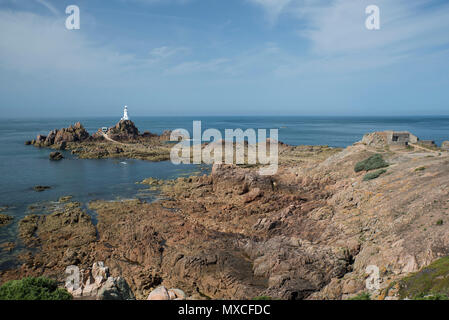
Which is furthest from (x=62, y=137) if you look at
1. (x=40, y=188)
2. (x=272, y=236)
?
(x=272, y=236)

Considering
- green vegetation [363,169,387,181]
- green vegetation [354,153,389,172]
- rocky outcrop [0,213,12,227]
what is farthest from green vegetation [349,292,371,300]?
rocky outcrop [0,213,12,227]

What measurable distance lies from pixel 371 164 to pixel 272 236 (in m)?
13.8

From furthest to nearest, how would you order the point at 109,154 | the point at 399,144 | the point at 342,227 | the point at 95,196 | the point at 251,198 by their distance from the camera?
the point at 109,154, the point at 399,144, the point at 95,196, the point at 251,198, the point at 342,227

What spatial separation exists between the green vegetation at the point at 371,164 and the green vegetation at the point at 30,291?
83.8ft

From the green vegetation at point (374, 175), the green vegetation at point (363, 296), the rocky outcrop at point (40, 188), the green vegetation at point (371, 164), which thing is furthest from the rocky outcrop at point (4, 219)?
the green vegetation at point (371, 164)

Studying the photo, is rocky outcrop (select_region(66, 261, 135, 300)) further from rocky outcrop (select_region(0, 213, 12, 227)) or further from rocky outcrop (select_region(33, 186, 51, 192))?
rocky outcrop (select_region(33, 186, 51, 192))

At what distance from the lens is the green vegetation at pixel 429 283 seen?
29.1 feet

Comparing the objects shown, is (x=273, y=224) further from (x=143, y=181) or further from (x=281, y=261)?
(x=143, y=181)

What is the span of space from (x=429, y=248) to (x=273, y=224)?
33.3ft

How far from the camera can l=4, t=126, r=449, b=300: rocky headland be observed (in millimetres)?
12930

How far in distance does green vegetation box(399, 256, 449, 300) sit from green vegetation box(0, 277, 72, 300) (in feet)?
38.6

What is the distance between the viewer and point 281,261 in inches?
585

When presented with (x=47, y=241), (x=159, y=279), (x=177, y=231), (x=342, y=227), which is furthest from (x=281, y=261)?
(x=47, y=241)

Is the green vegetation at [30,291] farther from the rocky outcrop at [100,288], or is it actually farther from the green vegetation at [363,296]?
the green vegetation at [363,296]
